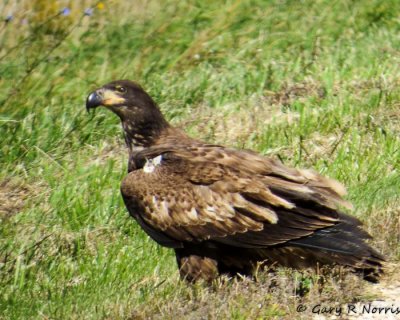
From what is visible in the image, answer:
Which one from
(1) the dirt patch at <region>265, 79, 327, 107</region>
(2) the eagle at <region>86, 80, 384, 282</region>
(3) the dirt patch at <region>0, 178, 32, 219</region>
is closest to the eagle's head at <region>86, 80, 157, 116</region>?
(2) the eagle at <region>86, 80, 384, 282</region>

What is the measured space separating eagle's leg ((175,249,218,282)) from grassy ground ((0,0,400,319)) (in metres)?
0.11

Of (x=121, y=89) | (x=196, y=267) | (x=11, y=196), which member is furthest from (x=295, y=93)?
(x=196, y=267)

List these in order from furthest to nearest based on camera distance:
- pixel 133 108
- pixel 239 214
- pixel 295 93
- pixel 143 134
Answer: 1. pixel 295 93
2. pixel 133 108
3. pixel 143 134
4. pixel 239 214

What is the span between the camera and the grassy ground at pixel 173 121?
667 centimetres

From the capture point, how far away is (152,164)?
7.22 meters

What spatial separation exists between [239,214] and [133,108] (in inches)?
57.3

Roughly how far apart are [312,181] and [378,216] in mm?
654

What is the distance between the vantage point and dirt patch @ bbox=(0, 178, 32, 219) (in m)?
8.40

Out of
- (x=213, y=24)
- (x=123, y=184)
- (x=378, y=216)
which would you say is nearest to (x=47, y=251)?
(x=123, y=184)

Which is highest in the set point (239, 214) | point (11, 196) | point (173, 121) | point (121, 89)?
point (121, 89)

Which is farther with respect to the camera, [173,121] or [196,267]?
[173,121]

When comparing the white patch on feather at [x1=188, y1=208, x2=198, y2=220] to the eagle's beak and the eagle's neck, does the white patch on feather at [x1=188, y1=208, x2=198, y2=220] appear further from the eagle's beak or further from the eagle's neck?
the eagle's beak

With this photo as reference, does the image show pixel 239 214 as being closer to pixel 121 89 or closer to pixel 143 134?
pixel 143 134

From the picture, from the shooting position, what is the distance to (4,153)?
9148mm
